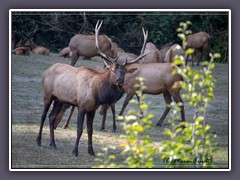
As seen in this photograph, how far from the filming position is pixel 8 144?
8.27m

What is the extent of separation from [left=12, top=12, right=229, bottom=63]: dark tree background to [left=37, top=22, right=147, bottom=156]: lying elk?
0.96 feet

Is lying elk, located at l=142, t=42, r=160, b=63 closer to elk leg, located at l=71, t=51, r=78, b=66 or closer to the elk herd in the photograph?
the elk herd

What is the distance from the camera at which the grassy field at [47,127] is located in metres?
8.79

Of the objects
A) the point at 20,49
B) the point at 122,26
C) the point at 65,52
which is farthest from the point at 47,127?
the point at 122,26

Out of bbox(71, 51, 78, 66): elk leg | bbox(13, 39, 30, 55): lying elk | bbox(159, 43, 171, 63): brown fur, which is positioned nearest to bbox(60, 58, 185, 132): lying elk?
bbox(159, 43, 171, 63): brown fur

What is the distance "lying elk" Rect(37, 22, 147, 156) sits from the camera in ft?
30.6

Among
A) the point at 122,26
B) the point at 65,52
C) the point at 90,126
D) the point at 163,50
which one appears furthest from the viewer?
the point at 163,50

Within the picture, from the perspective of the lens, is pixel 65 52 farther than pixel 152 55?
No

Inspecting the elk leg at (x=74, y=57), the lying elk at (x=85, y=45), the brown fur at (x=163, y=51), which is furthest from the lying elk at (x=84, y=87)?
the elk leg at (x=74, y=57)

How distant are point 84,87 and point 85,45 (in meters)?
2.42

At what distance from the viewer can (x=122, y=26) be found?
10031 mm

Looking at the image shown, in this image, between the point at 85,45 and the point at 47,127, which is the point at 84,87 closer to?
the point at 47,127
